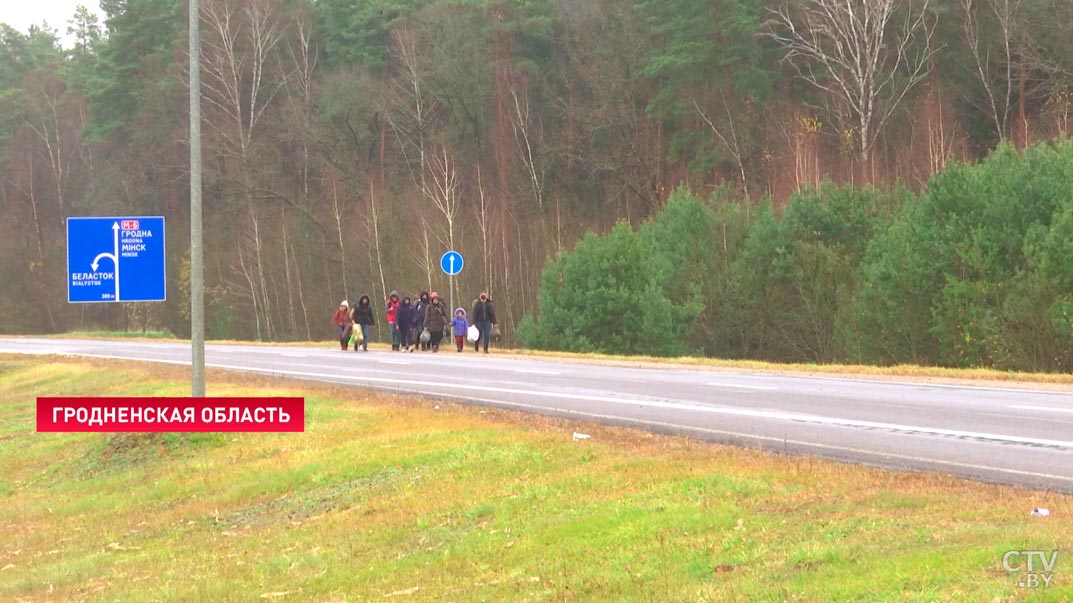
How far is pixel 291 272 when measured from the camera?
74.3 meters

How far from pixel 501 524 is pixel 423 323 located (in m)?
25.7

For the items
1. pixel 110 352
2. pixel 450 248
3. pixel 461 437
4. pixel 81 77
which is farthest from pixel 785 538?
pixel 81 77

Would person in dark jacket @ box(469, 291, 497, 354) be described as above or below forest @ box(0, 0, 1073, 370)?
below

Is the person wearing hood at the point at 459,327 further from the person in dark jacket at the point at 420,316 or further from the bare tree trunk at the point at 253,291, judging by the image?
the bare tree trunk at the point at 253,291

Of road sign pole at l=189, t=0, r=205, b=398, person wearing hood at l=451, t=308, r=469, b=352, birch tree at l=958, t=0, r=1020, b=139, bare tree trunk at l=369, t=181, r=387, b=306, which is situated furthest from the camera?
bare tree trunk at l=369, t=181, r=387, b=306

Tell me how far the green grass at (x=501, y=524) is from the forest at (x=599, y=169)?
22.3 m

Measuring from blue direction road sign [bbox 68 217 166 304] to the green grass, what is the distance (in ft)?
8.77

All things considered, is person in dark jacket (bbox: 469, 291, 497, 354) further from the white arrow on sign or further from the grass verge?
the white arrow on sign

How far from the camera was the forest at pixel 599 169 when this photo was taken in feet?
126

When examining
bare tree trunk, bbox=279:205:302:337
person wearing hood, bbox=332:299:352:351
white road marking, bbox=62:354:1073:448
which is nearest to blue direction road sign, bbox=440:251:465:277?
person wearing hood, bbox=332:299:352:351

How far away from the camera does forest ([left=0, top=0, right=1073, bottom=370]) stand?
38531 mm

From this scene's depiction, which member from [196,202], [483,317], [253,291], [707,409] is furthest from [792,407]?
[253,291]

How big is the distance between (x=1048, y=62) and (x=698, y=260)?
1561 centimetres

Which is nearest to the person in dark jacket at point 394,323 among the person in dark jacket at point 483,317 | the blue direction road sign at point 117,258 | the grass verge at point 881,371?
the person in dark jacket at point 483,317
